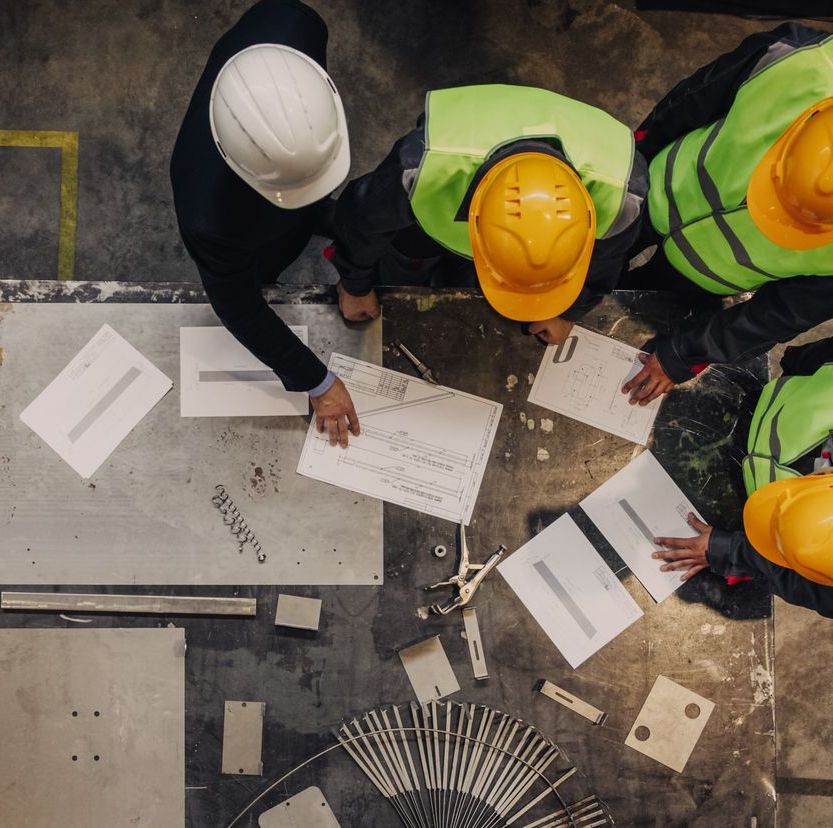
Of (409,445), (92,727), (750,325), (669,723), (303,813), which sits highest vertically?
(750,325)

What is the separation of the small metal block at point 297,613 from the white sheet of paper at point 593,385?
1.06 m

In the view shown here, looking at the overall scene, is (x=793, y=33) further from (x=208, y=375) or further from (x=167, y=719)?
(x=167, y=719)

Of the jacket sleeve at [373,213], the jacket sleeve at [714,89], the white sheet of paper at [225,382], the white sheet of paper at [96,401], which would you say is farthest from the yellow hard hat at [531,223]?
the white sheet of paper at [96,401]

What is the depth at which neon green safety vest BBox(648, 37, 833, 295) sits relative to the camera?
2.17 metres

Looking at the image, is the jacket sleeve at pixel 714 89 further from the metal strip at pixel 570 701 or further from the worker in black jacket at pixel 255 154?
the metal strip at pixel 570 701

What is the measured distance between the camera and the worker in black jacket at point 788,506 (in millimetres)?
2139

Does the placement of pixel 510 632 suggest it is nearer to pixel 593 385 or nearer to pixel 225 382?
pixel 593 385

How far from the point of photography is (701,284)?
8.59 ft

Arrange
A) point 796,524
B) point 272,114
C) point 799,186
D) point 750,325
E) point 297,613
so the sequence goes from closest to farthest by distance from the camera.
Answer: point 272,114
point 799,186
point 796,524
point 750,325
point 297,613

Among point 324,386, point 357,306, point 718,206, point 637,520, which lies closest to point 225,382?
point 324,386

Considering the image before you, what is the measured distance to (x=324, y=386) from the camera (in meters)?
2.53

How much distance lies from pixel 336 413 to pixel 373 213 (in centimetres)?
69

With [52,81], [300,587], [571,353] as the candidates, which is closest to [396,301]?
[571,353]

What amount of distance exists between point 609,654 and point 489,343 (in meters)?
1.17
